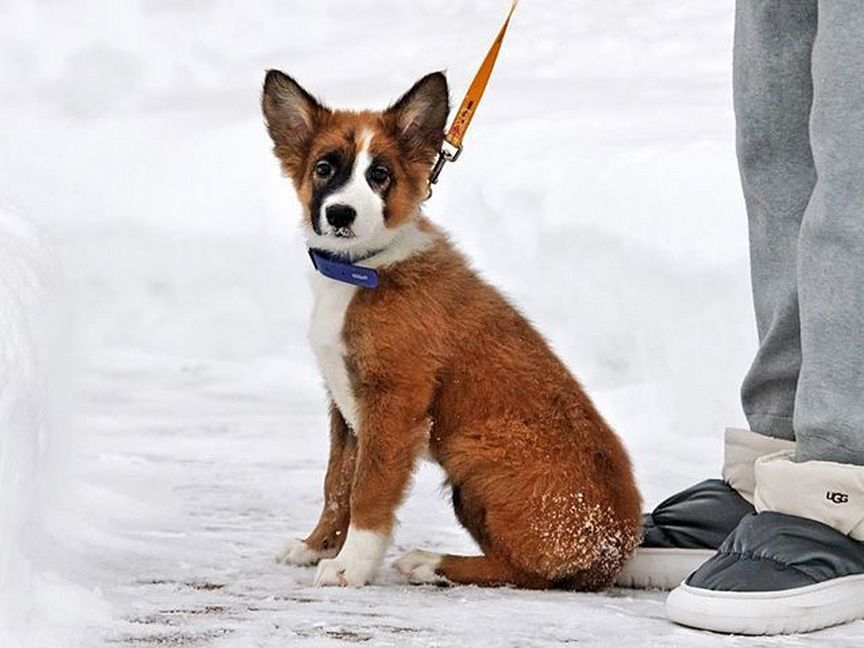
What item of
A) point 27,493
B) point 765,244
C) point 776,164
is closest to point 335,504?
point 27,493

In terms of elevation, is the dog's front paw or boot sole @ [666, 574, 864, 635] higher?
boot sole @ [666, 574, 864, 635]

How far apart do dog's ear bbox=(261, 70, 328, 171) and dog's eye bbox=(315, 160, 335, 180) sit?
10 centimetres

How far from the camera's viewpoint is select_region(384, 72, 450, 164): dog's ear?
3.20 m

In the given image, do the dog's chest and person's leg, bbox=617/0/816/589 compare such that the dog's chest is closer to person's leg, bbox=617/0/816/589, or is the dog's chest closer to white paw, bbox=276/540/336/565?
white paw, bbox=276/540/336/565

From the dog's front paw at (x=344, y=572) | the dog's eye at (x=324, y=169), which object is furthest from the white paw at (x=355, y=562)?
the dog's eye at (x=324, y=169)

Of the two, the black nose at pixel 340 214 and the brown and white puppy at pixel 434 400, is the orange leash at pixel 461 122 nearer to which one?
the brown and white puppy at pixel 434 400

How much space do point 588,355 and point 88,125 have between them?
460cm

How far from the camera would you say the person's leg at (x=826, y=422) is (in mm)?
2553

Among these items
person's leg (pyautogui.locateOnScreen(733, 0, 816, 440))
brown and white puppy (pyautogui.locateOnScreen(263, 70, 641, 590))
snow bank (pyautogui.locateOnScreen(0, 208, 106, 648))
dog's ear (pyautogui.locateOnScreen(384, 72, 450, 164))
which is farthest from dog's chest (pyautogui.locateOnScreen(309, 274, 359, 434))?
person's leg (pyautogui.locateOnScreen(733, 0, 816, 440))

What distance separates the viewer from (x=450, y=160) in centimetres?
329

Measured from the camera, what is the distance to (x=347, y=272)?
121 inches

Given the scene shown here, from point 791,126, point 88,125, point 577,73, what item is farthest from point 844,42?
point 88,125

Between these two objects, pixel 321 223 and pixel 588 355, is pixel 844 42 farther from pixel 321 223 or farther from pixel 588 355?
pixel 588 355

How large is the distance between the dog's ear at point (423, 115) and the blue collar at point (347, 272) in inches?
11.3
